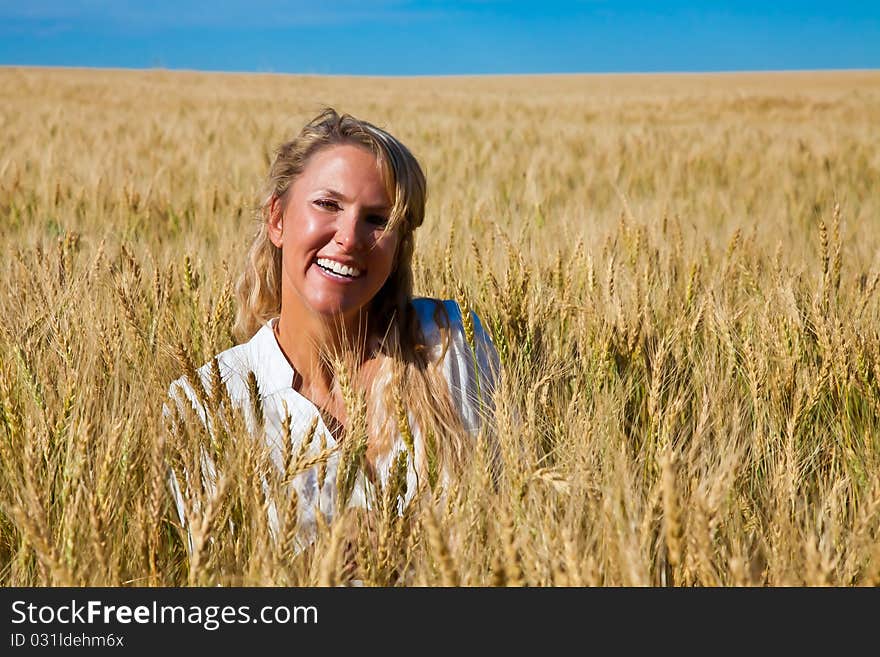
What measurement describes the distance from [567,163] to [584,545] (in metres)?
5.51

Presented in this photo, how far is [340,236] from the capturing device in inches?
66.5

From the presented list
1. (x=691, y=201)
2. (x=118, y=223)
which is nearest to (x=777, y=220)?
(x=691, y=201)

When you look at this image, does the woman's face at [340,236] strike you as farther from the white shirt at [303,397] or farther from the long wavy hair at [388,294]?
the white shirt at [303,397]

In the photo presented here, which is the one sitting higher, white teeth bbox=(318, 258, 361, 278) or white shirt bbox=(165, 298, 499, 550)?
white teeth bbox=(318, 258, 361, 278)

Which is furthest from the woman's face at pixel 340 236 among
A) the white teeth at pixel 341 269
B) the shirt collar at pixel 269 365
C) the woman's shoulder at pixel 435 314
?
the woman's shoulder at pixel 435 314

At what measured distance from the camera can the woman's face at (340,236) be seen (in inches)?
66.9

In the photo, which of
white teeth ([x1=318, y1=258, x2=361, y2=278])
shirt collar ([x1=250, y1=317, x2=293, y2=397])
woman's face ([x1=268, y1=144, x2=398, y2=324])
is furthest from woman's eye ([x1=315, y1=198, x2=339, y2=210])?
shirt collar ([x1=250, y1=317, x2=293, y2=397])

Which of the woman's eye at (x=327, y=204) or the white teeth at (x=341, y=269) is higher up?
the woman's eye at (x=327, y=204)

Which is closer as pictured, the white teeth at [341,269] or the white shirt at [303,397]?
the white shirt at [303,397]

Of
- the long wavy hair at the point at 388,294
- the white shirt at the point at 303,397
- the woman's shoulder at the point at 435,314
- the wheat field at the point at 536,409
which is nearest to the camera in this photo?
the wheat field at the point at 536,409

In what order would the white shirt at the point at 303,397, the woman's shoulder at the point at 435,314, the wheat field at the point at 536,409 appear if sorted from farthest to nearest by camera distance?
the woman's shoulder at the point at 435,314
the white shirt at the point at 303,397
the wheat field at the point at 536,409

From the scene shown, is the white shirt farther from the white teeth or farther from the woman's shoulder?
the white teeth

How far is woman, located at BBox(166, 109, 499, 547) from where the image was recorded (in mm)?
1645
